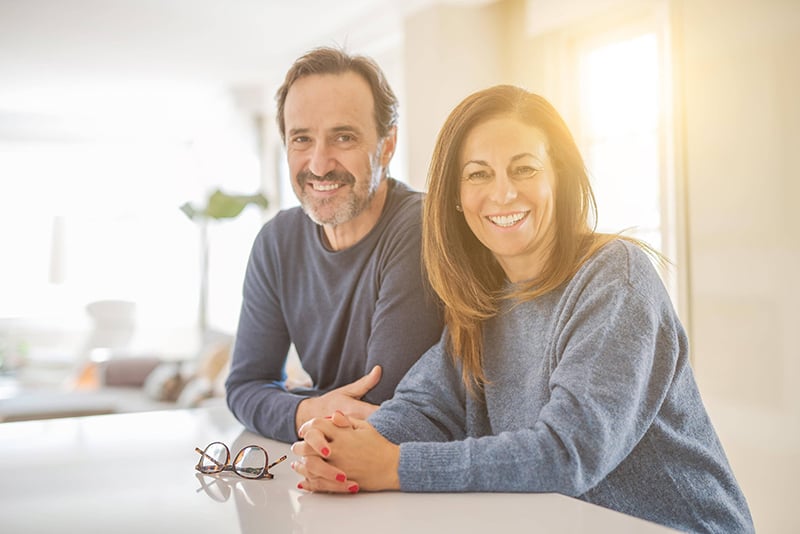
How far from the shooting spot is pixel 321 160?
169 cm

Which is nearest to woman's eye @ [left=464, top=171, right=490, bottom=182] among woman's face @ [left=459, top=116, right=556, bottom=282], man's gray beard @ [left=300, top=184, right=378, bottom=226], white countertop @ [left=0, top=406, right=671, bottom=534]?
woman's face @ [left=459, top=116, right=556, bottom=282]

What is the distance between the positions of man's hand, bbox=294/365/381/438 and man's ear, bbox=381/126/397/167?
53cm

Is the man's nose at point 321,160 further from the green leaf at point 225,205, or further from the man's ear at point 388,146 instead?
the green leaf at point 225,205

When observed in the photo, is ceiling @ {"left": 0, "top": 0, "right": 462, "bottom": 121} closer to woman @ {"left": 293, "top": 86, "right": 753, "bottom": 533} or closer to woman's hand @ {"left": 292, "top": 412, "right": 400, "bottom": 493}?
woman @ {"left": 293, "top": 86, "right": 753, "bottom": 533}

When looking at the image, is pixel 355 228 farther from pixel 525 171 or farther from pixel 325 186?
pixel 525 171

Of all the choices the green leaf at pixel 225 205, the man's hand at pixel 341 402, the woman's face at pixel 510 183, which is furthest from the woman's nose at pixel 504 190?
the green leaf at pixel 225 205

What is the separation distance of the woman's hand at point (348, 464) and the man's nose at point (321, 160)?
0.70 m

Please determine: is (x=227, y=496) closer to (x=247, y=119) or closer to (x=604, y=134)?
(x=604, y=134)

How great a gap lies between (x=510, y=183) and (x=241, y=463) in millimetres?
641

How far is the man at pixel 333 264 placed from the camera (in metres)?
1.54

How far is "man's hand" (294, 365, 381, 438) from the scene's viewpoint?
1.48 m

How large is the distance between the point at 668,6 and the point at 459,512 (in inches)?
126

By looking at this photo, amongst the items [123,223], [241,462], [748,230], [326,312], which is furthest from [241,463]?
[123,223]

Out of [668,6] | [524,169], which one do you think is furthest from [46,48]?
[524,169]
